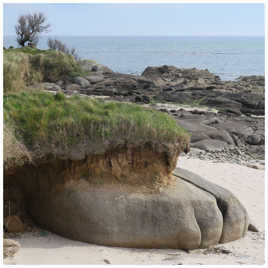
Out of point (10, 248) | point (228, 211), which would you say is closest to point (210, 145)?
point (228, 211)

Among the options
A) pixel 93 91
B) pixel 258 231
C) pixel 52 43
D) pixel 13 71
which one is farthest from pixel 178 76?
pixel 258 231

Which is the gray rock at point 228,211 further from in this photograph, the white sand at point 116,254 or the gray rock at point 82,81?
the gray rock at point 82,81

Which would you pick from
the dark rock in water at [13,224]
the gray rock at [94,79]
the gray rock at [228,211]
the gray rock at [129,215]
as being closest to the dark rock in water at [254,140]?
the gray rock at [228,211]

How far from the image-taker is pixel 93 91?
989 inches

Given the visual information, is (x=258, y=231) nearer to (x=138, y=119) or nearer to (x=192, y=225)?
(x=192, y=225)

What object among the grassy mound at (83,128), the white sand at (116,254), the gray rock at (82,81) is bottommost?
the white sand at (116,254)

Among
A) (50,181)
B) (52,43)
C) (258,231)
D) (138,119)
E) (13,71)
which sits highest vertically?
(52,43)

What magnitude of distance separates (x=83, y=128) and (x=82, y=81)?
21850mm

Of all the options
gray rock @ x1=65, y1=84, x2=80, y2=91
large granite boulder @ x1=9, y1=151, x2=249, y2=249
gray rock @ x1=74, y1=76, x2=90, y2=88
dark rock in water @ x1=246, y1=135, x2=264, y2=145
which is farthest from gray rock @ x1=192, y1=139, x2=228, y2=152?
gray rock @ x1=74, y1=76, x2=90, y2=88

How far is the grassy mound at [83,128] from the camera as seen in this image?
6.38m

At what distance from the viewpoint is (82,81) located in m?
28.0

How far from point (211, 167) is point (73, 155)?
5874 millimetres

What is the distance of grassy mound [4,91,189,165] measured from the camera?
638 cm

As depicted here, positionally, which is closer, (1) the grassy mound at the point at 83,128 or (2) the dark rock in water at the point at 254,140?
(1) the grassy mound at the point at 83,128
